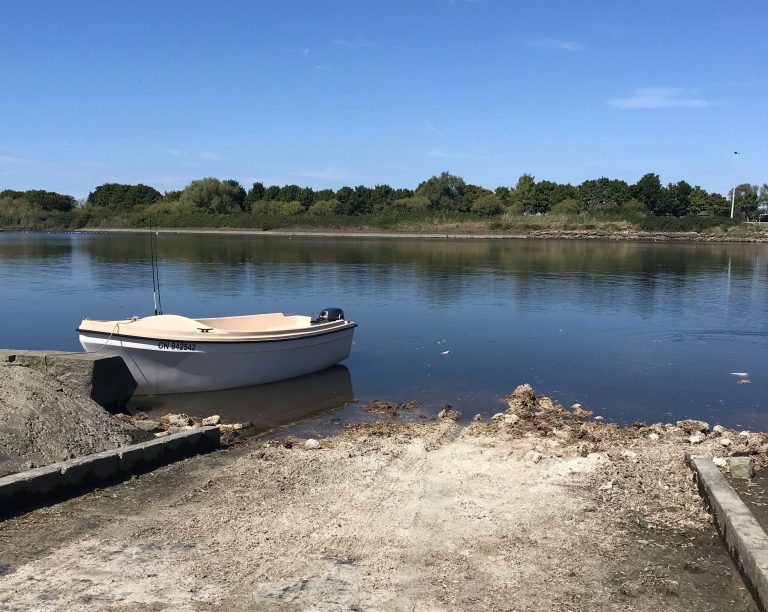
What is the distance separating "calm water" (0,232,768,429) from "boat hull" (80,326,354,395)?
0.31 m

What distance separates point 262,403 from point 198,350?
1.61m

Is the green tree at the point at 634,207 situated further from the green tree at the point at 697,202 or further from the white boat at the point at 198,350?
the white boat at the point at 198,350

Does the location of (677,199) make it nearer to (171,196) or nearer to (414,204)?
(414,204)

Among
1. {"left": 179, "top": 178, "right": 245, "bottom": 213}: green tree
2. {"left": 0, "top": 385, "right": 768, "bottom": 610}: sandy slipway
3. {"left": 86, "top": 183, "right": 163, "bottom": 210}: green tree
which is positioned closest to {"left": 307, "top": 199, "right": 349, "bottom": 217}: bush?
{"left": 179, "top": 178, "right": 245, "bottom": 213}: green tree

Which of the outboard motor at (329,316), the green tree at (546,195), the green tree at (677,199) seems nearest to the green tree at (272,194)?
the green tree at (546,195)

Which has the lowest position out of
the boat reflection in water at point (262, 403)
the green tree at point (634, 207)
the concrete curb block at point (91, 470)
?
the boat reflection in water at point (262, 403)

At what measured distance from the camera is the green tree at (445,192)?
128m

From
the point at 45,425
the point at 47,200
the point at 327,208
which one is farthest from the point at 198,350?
the point at 47,200

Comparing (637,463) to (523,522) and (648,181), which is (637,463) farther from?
(648,181)

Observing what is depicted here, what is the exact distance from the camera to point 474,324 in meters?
23.4

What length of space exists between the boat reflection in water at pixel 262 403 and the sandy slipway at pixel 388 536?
3095mm

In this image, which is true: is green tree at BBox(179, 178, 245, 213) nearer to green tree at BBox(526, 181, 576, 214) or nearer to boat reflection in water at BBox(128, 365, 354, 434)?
green tree at BBox(526, 181, 576, 214)

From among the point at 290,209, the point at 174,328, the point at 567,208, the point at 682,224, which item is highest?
the point at 290,209

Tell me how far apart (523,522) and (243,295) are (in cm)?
→ 2443
